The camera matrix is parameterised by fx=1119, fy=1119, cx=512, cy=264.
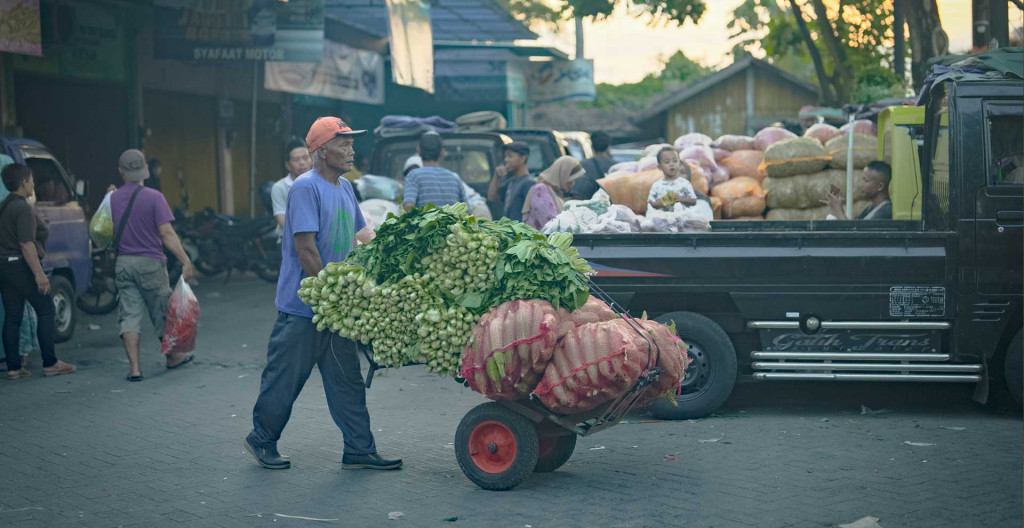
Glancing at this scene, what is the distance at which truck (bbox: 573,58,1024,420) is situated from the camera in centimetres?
748

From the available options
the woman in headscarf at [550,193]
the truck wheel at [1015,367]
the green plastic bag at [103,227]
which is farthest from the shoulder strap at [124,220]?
the truck wheel at [1015,367]

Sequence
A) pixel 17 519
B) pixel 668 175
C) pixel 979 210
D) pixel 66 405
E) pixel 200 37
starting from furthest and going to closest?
pixel 200 37
pixel 668 175
pixel 66 405
pixel 979 210
pixel 17 519

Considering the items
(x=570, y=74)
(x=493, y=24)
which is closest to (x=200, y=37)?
(x=493, y=24)

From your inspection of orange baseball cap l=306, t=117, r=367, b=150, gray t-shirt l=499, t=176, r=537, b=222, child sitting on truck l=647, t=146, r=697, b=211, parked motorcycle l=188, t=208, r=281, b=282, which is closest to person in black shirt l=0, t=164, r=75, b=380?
orange baseball cap l=306, t=117, r=367, b=150

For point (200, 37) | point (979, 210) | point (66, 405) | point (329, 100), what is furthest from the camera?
point (329, 100)

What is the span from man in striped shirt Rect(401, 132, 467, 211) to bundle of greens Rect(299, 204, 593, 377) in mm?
4557

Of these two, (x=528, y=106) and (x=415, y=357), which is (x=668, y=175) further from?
(x=528, y=106)

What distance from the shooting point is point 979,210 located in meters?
7.50

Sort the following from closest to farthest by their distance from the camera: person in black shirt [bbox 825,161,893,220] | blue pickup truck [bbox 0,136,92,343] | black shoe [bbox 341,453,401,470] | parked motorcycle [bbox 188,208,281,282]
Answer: black shoe [bbox 341,453,401,470] < person in black shirt [bbox 825,161,893,220] < blue pickup truck [bbox 0,136,92,343] < parked motorcycle [bbox 188,208,281,282]

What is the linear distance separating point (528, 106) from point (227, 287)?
54.6 feet

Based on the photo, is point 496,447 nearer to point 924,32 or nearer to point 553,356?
point 553,356

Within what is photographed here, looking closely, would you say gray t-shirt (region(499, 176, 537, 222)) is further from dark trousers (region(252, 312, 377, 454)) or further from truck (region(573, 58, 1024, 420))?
dark trousers (region(252, 312, 377, 454))

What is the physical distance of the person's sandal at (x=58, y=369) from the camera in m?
9.70

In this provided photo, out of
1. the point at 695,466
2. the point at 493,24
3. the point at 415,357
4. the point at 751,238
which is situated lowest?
the point at 695,466
